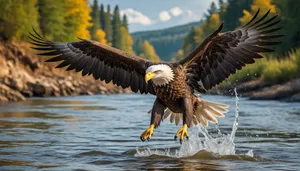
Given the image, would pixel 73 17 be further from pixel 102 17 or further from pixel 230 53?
pixel 230 53

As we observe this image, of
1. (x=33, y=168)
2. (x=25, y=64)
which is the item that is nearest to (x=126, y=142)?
(x=33, y=168)

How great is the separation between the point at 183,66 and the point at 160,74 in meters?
0.78

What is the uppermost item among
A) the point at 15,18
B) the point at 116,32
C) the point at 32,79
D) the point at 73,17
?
the point at 116,32

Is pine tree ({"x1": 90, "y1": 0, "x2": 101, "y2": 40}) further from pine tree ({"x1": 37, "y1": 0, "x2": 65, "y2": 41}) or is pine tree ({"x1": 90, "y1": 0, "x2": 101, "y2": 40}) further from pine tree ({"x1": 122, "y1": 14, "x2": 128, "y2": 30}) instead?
pine tree ({"x1": 37, "y1": 0, "x2": 65, "y2": 41})

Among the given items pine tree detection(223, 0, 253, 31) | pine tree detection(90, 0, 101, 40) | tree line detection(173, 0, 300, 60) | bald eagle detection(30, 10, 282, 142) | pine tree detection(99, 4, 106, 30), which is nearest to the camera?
bald eagle detection(30, 10, 282, 142)

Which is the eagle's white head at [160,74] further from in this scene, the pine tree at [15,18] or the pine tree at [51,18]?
the pine tree at [51,18]

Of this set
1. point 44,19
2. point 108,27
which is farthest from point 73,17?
point 108,27

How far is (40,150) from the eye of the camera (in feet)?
33.1

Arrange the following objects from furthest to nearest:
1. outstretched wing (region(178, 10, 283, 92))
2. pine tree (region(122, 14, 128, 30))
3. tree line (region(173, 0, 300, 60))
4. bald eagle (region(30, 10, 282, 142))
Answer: pine tree (region(122, 14, 128, 30)) < tree line (region(173, 0, 300, 60)) < outstretched wing (region(178, 10, 283, 92)) < bald eagle (region(30, 10, 282, 142))

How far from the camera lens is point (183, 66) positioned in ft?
30.2

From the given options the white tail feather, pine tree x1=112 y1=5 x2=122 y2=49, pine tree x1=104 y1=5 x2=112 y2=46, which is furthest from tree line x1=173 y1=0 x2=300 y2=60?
the white tail feather

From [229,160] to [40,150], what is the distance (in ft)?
10.5

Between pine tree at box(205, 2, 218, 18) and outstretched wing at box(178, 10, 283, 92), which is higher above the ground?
pine tree at box(205, 2, 218, 18)

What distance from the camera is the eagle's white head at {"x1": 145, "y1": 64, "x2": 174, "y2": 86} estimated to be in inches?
329
